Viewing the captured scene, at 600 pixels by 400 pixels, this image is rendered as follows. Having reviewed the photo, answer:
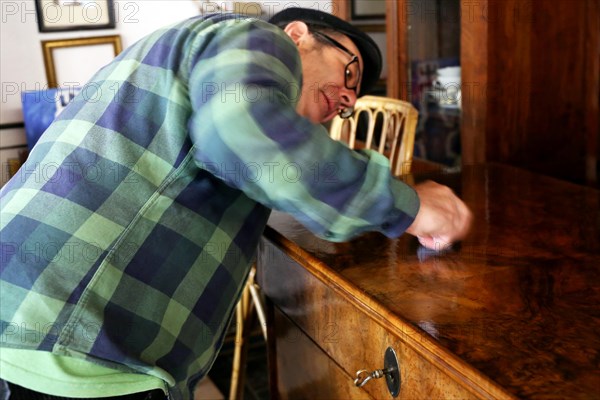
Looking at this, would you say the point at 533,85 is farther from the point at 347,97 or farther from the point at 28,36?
the point at 28,36

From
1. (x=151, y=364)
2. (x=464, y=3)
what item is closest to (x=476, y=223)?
(x=151, y=364)

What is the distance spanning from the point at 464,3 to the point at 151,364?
4.09ft

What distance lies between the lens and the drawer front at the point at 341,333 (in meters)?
0.76

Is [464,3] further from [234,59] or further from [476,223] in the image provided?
[234,59]

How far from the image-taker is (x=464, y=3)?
166 centimetres

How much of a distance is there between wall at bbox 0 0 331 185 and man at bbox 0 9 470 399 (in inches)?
73.7

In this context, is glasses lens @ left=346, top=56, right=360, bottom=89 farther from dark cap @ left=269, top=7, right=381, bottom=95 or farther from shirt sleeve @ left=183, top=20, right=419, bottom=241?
shirt sleeve @ left=183, top=20, right=419, bottom=241

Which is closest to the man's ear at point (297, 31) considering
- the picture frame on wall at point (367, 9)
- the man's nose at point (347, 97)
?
the man's nose at point (347, 97)

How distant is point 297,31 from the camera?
0.94 meters

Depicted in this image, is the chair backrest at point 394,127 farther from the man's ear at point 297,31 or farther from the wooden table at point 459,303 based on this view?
the man's ear at point 297,31

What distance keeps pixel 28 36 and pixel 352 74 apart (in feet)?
6.36

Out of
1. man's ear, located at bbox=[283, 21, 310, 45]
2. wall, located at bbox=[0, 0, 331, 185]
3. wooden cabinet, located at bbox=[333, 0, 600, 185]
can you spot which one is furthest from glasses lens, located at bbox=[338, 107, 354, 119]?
wall, located at bbox=[0, 0, 331, 185]

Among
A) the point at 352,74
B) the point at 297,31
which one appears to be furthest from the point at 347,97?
the point at 297,31

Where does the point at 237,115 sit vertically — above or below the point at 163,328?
above
